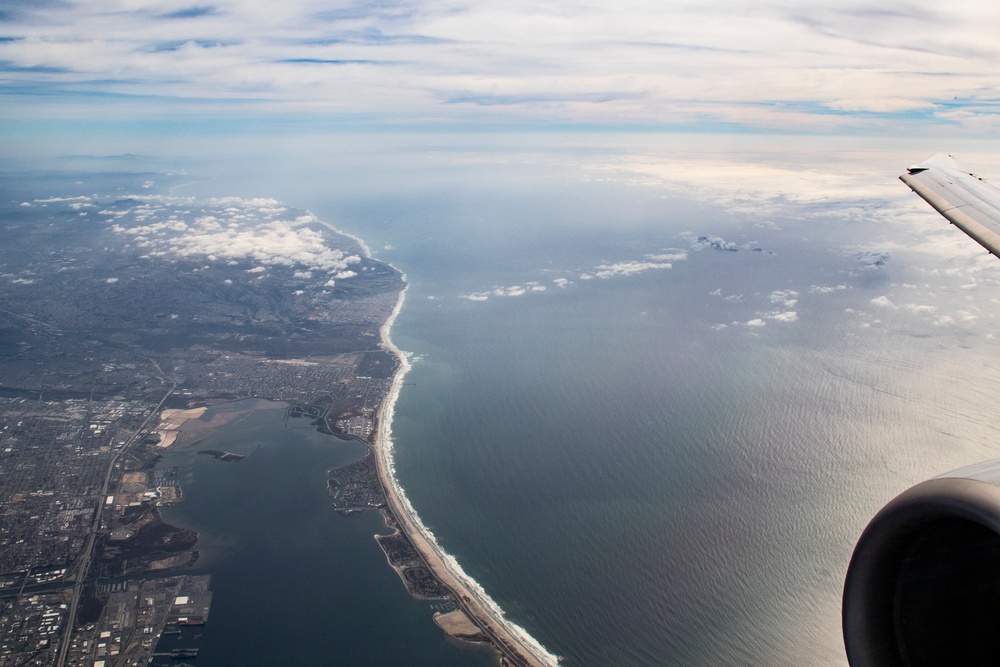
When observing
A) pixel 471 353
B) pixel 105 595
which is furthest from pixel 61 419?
pixel 471 353

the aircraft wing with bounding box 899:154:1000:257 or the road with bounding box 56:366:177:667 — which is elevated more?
the aircraft wing with bounding box 899:154:1000:257

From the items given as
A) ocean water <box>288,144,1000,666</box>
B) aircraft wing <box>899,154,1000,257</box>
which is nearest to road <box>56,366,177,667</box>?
ocean water <box>288,144,1000,666</box>

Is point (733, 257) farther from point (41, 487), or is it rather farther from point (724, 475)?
point (41, 487)

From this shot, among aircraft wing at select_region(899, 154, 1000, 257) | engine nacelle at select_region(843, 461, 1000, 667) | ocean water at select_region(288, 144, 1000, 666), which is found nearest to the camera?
engine nacelle at select_region(843, 461, 1000, 667)

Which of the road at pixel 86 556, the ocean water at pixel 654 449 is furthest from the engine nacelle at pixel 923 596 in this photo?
the road at pixel 86 556

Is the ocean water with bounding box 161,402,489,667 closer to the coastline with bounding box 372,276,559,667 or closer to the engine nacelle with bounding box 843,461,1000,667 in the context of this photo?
the coastline with bounding box 372,276,559,667

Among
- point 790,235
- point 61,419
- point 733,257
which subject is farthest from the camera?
point 790,235

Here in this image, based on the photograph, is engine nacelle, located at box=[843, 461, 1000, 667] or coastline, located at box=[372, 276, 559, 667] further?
coastline, located at box=[372, 276, 559, 667]
